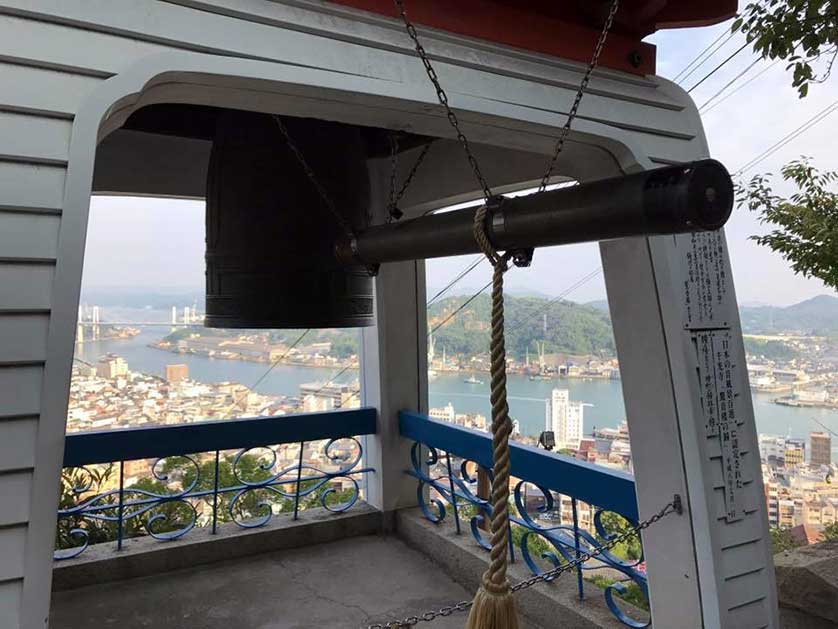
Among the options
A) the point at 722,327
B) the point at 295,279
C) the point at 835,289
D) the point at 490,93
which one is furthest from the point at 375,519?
the point at 835,289

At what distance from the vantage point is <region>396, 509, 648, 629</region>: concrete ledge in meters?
2.71

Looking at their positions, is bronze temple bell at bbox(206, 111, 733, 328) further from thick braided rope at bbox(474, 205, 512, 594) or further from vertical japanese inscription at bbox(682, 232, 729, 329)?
vertical japanese inscription at bbox(682, 232, 729, 329)

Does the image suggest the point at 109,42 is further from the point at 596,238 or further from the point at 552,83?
the point at 552,83

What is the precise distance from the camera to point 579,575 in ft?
9.07

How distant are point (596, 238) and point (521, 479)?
6.35 feet

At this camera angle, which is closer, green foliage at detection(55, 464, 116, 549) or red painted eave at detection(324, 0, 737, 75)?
red painted eave at detection(324, 0, 737, 75)

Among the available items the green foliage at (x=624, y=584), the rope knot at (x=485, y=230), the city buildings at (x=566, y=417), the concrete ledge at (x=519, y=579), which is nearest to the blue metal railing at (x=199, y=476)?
the concrete ledge at (x=519, y=579)

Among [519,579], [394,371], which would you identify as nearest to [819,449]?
[519,579]

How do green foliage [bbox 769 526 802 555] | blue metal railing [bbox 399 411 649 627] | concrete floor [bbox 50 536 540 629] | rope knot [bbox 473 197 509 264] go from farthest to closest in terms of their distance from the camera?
green foliage [bbox 769 526 802 555] → concrete floor [bbox 50 536 540 629] → blue metal railing [bbox 399 411 649 627] → rope knot [bbox 473 197 509 264]

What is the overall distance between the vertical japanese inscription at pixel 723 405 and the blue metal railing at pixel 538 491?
14.4 inches

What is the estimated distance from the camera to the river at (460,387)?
3.26m

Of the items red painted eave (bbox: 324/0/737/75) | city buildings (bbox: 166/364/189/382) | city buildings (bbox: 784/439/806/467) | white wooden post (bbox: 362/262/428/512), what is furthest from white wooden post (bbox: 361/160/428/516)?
city buildings (bbox: 784/439/806/467)

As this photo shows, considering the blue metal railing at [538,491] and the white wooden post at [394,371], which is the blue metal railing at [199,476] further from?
the blue metal railing at [538,491]

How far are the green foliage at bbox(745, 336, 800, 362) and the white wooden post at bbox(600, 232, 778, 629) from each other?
3.07 feet
